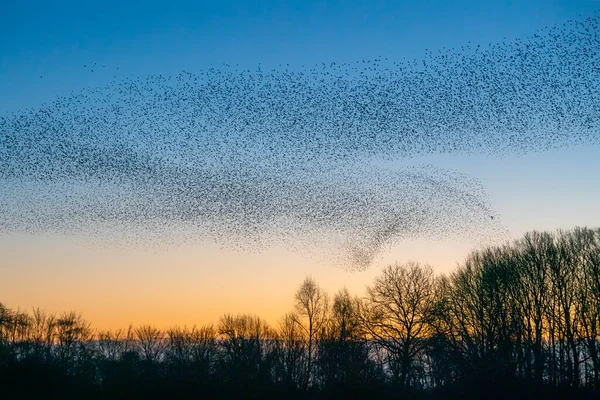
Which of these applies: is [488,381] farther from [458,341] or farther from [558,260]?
[558,260]

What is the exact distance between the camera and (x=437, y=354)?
50.5 m

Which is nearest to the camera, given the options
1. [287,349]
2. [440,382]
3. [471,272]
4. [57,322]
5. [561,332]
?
[440,382]

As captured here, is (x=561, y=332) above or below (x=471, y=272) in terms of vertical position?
below

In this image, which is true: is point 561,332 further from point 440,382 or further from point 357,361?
point 357,361

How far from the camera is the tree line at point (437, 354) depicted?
Result: 46.0 meters

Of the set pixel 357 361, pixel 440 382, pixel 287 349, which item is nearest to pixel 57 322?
pixel 287 349

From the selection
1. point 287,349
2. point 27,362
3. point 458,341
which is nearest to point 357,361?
point 458,341

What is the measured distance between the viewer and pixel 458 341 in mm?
54281

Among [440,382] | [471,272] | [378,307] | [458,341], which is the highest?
[471,272]

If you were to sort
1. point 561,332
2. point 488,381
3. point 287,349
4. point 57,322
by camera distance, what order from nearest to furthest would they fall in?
point 488,381, point 561,332, point 287,349, point 57,322

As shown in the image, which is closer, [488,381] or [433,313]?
[488,381]

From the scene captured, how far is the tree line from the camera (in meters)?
46.0

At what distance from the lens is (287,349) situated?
6625cm

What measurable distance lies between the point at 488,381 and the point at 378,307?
42.6ft
